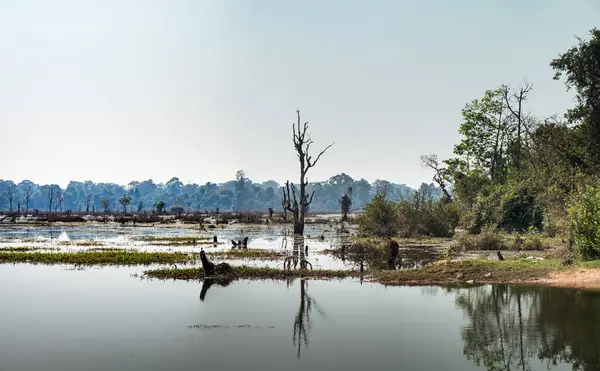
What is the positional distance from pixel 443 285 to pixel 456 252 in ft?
45.6

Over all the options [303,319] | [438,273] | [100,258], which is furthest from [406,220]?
[303,319]

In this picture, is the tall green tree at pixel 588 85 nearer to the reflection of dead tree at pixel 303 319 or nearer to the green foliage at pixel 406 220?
the green foliage at pixel 406 220

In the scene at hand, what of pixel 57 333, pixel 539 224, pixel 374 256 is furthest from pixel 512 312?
pixel 539 224

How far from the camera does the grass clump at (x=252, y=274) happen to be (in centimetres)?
2564

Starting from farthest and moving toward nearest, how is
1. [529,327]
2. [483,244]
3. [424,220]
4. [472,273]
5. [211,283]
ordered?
[424,220]
[483,244]
[472,273]
[211,283]
[529,327]

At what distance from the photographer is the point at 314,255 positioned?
120ft

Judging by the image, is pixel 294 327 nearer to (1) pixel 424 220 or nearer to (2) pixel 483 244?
(2) pixel 483 244

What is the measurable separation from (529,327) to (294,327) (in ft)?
20.1

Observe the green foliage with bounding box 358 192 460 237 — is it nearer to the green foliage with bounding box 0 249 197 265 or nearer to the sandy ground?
the green foliage with bounding box 0 249 197 265

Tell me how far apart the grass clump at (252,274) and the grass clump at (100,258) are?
15.8ft

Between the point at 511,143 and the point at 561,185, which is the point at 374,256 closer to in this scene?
the point at 561,185

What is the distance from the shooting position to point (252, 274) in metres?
26.0

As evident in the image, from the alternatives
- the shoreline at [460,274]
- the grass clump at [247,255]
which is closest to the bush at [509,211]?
the grass clump at [247,255]

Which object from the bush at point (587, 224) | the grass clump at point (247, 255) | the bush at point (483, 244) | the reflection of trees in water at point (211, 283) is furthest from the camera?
the bush at point (483, 244)
